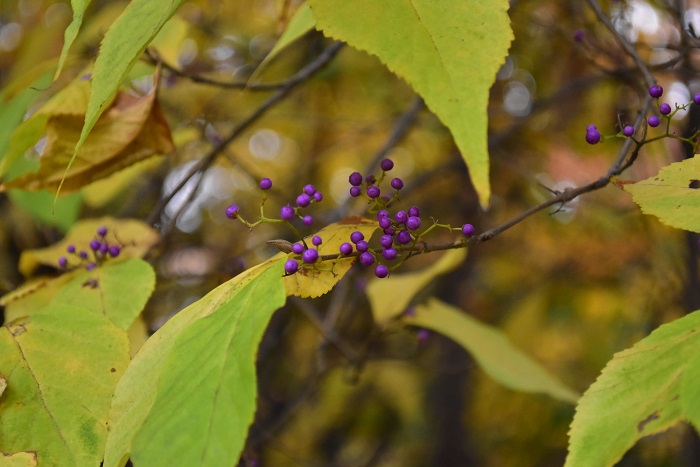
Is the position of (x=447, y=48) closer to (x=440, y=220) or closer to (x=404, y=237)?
(x=404, y=237)

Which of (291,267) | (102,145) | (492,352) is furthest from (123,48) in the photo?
(492,352)

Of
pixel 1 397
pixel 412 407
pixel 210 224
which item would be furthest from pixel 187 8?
pixel 1 397

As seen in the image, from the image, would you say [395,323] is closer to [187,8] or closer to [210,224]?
[187,8]

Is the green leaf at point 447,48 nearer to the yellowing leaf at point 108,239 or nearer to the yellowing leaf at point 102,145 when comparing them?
the yellowing leaf at point 102,145

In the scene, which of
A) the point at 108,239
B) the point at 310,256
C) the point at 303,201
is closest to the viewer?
the point at 310,256

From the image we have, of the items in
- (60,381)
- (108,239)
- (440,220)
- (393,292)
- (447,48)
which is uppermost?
(447,48)

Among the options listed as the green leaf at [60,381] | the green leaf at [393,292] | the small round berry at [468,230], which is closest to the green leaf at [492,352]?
the green leaf at [393,292]
